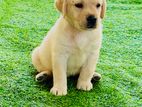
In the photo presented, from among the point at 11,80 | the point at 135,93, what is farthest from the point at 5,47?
the point at 135,93

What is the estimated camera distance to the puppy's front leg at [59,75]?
6.51ft

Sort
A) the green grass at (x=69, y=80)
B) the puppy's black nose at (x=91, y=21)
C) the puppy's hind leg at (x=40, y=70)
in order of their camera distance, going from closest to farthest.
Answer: the puppy's black nose at (x=91, y=21)
the green grass at (x=69, y=80)
the puppy's hind leg at (x=40, y=70)

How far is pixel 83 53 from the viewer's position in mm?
2004

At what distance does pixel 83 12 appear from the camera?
189 centimetres

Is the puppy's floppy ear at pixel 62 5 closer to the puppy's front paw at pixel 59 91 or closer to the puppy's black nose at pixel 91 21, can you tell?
A: the puppy's black nose at pixel 91 21

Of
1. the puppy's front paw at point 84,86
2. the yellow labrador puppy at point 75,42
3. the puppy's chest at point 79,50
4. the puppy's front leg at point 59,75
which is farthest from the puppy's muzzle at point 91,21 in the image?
the puppy's front paw at point 84,86

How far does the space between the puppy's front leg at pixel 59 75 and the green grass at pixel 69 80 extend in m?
0.04

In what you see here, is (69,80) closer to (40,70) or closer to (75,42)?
(40,70)

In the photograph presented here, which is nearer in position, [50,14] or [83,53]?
[83,53]

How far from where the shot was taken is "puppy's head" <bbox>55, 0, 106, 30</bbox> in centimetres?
189

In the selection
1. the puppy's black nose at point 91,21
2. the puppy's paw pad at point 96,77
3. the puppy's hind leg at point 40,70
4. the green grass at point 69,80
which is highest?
the puppy's black nose at point 91,21

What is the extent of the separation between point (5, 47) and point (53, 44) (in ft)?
2.50

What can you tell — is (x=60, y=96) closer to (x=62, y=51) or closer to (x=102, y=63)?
(x=62, y=51)

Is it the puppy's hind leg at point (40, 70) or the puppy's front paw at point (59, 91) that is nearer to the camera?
the puppy's front paw at point (59, 91)
